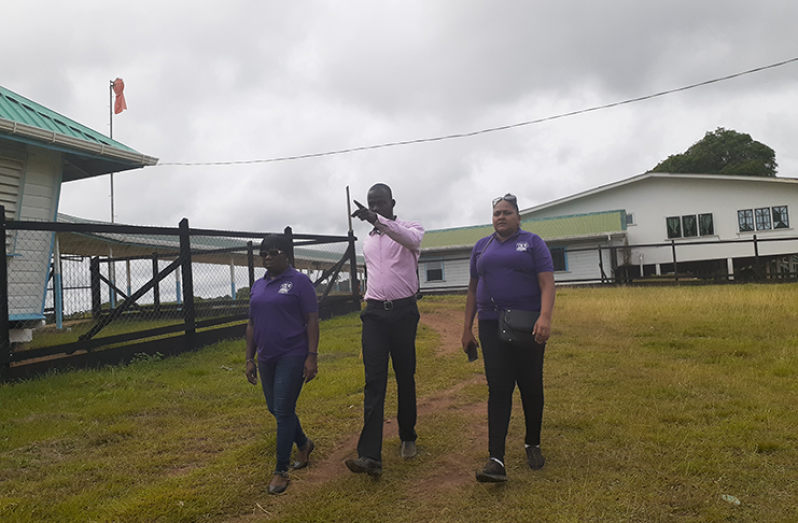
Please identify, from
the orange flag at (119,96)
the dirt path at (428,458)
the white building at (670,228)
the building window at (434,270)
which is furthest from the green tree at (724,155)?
the dirt path at (428,458)

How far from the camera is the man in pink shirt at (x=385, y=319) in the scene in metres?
3.72

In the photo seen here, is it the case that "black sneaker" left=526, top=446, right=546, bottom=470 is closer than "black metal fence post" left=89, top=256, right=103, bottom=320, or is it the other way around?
"black sneaker" left=526, top=446, right=546, bottom=470

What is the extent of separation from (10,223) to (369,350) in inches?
216

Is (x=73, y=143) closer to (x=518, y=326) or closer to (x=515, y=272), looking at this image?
(x=515, y=272)

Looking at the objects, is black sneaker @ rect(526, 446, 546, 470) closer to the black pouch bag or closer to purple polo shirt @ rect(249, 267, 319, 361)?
the black pouch bag

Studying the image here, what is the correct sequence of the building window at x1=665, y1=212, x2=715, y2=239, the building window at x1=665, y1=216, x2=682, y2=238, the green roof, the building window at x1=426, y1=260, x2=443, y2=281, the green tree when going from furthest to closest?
1. the green tree
2. the building window at x1=426, y1=260, x2=443, y2=281
3. the building window at x1=665, y1=216, x2=682, y2=238
4. the building window at x1=665, y1=212, x2=715, y2=239
5. the green roof

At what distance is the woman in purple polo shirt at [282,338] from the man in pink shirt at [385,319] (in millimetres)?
409

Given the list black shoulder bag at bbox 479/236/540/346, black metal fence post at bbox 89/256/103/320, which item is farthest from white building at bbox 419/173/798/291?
black shoulder bag at bbox 479/236/540/346

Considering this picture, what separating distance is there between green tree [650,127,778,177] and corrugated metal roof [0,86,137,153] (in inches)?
1669

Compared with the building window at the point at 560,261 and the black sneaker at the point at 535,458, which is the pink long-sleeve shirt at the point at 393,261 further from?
the building window at the point at 560,261

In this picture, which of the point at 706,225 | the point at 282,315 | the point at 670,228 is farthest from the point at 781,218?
the point at 282,315

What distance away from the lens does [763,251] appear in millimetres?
24000

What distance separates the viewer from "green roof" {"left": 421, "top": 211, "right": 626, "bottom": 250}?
84.3ft

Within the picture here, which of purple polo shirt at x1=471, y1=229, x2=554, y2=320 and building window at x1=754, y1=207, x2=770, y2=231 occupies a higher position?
building window at x1=754, y1=207, x2=770, y2=231
